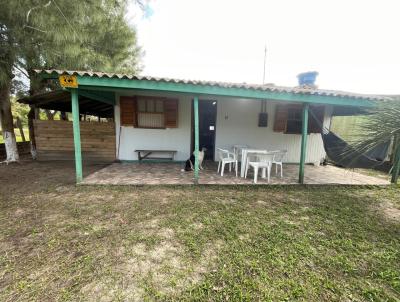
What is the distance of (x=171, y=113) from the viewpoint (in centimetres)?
593

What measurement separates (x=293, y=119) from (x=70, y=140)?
783 centimetres

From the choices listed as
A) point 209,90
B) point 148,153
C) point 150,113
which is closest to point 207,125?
point 150,113

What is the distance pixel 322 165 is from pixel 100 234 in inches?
285

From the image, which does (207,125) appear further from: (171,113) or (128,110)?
(128,110)

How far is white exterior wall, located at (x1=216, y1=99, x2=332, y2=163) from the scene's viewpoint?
616cm

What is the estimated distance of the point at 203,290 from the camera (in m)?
1.46

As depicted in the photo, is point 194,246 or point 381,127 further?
point 381,127

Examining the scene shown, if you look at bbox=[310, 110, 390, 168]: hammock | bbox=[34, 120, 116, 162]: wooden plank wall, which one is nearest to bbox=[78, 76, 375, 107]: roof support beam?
bbox=[310, 110, 390, 168]: hammock

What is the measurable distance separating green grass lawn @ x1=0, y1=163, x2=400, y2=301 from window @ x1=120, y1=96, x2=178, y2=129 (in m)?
2.92

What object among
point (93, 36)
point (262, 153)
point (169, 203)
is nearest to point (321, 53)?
point (262, 153)

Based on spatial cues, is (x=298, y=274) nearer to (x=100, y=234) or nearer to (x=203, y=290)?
(x=203, y=290)

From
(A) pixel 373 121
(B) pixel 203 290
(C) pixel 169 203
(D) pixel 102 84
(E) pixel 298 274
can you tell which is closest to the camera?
(B) pixel 203 290

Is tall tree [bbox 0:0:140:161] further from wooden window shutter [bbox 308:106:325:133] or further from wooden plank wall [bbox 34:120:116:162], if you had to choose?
wooden window shutter [bbox 308:106:325:133]

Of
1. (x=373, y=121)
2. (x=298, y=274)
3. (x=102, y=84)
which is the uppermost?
(x=102, y=84)
